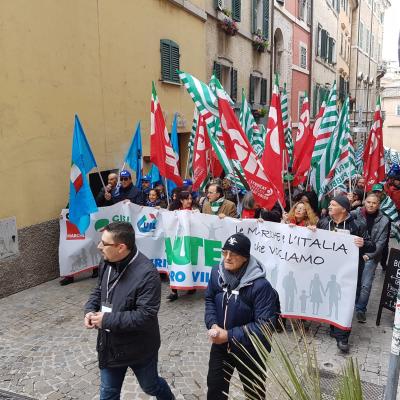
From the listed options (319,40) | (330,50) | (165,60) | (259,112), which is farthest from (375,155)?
(330,50)

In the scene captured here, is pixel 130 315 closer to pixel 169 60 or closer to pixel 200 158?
pixel 200 158

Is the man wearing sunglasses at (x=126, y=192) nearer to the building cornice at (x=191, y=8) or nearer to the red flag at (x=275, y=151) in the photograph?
the red flag at (x=275, y=151)

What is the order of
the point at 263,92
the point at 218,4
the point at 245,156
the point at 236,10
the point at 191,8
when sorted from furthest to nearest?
the point at 263,92, the point at 236,10, the point at 218,4, the point at 191,8, the point at 245,156

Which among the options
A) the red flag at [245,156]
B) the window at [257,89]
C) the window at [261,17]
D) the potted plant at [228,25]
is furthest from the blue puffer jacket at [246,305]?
Answer: the window at [261,17]

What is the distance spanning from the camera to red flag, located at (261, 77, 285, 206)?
5.77 m

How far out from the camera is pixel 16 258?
6.80m

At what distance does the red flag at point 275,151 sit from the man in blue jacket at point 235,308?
2664 mm

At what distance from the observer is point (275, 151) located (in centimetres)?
588

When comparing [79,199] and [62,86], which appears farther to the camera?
[62,86]

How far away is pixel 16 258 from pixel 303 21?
20.2 metres

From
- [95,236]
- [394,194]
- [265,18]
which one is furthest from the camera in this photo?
[265,18]

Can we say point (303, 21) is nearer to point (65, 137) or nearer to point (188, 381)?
point (65, 137)

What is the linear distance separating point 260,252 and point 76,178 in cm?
300

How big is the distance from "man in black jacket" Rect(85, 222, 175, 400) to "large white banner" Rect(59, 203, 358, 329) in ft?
7.89
